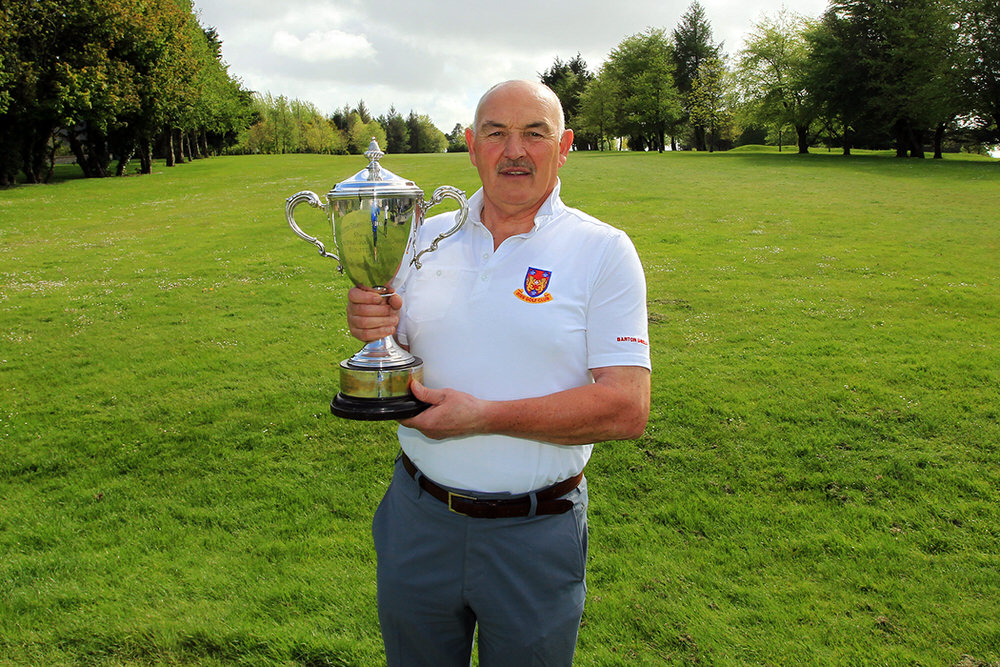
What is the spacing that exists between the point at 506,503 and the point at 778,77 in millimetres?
58305

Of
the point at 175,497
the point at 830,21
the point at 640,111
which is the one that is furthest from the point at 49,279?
the point at 640,111

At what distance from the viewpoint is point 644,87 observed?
63344 mm

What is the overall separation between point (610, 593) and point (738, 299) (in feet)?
25.8

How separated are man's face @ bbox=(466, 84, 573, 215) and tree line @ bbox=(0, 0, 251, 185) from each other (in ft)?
110

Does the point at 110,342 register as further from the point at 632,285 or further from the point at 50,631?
the point at 632,285

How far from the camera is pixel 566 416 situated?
79.9 inches

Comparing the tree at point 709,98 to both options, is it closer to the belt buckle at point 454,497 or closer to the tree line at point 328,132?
the tree line at point 328,132

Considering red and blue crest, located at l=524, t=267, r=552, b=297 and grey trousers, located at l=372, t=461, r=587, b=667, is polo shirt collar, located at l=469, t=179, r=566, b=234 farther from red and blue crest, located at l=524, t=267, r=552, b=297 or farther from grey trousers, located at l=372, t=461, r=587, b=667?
grey trousers, located at l=372, t=461, r=587, b=667

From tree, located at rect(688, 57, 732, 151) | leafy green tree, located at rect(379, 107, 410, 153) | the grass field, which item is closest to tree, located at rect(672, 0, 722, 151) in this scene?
tree, located at rect(688, 57, 732, 151)

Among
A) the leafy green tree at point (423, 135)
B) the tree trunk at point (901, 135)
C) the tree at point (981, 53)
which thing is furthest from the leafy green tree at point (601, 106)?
the leafy green tree at point (423, 135)

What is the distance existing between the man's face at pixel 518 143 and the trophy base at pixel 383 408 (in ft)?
2.58

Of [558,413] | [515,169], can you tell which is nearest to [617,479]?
[558,413]

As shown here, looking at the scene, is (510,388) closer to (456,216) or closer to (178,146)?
(456,216)

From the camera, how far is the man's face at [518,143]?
7.45 feet
